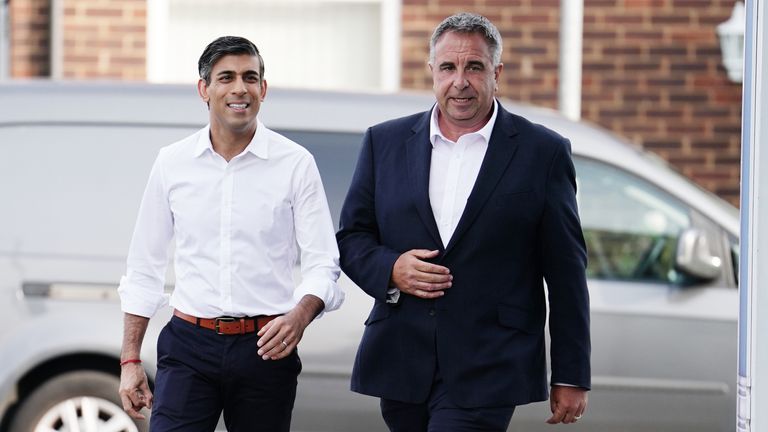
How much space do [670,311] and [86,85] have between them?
2775 mm

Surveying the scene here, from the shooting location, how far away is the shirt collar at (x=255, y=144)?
4.13m

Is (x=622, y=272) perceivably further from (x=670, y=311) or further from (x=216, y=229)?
(x=216, y=229)

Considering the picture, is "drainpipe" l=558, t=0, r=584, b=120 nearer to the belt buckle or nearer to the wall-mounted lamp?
the wall-mounted lamp

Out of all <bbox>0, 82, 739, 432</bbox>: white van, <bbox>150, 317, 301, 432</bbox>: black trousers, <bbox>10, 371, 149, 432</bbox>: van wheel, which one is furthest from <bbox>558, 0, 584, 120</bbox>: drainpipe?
<bbox>150, 317, 301, 432</bbox>: black trousers

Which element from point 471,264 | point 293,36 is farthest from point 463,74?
point 293,36

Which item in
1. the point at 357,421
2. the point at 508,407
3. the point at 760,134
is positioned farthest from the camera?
the point at 357,421

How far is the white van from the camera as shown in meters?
5.86

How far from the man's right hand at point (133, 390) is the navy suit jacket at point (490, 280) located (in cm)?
63

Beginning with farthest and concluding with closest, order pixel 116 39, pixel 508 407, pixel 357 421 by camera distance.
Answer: pixel 116 39
pixel 357 421
pixel 508 407

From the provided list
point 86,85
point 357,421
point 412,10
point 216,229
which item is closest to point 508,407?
point 216,229

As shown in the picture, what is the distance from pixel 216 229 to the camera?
409 centimetres

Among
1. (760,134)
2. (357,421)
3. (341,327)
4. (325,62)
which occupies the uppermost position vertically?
(325,62)

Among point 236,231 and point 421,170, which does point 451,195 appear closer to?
point 421,170

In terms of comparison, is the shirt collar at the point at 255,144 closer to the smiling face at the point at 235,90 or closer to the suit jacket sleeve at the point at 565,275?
the smiling face at the point at 235,90
